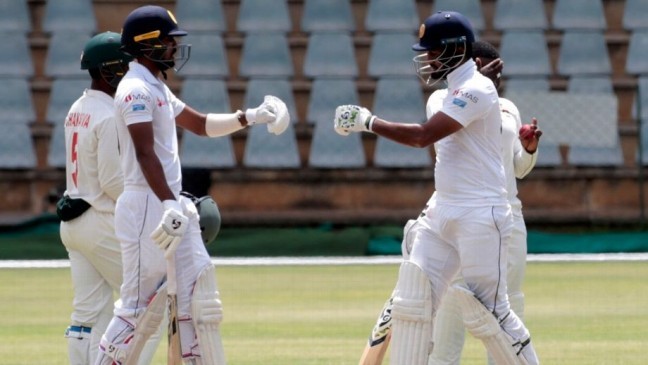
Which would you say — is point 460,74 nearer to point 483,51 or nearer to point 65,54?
point 483,51

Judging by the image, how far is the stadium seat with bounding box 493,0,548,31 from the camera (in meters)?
21.6

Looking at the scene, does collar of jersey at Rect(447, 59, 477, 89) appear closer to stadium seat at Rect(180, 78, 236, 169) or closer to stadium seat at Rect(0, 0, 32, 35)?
stadium seat at Rect(180, 78, 236, 169)

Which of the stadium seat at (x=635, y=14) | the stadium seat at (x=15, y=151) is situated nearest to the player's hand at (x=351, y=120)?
the stadium seat at (x=15, y=151)

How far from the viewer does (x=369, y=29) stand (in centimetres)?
2161

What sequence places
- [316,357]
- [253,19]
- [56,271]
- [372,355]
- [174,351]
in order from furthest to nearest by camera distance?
[253,19], [56,271], [316,357], [372,355], [174,351]

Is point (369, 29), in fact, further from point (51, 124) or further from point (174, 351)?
point (174, 351)

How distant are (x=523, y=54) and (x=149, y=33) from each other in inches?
587

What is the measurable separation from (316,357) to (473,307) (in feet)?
8.35

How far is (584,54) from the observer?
70.7 feet

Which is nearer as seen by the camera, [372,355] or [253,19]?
[372,355]

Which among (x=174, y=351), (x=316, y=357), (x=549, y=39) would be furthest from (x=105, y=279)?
(x=549, y=39)

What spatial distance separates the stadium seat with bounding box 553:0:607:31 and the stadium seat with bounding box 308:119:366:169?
11.9ft

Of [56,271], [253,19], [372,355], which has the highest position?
[253,19]

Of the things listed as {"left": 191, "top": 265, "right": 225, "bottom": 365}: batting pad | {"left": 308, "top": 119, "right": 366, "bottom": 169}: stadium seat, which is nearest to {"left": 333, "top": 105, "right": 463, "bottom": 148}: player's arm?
{"left": 191, "top": 265, "right": 225, "bottom": 365}: batting pad
